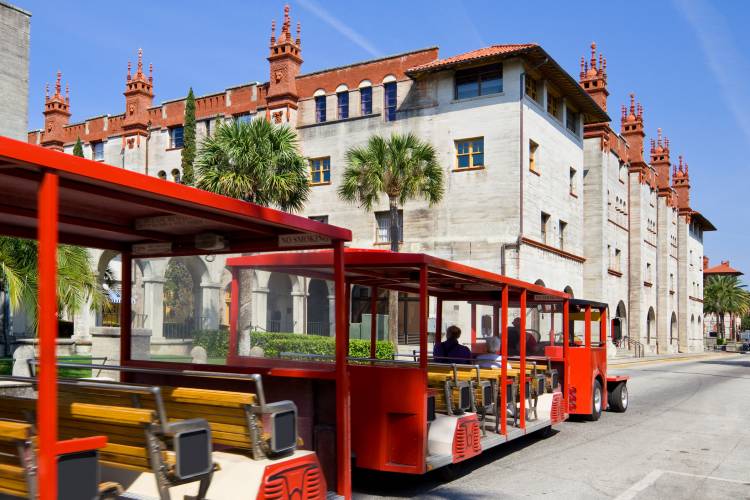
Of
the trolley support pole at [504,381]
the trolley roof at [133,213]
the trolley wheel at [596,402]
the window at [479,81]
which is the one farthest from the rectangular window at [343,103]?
the trolley roof at [133,213]

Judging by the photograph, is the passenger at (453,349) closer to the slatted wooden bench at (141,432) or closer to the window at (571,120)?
the slatted wooden bench at (141,432)

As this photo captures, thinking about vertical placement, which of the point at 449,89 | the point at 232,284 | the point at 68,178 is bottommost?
the point at 232,284

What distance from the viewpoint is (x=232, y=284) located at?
786 cm

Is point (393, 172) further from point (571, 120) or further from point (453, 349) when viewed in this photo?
point (453, 349)

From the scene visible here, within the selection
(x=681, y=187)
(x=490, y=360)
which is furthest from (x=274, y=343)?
(x=681, y=187)

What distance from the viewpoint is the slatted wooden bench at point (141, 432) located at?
4.68 meters

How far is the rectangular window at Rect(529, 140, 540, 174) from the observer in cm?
3731

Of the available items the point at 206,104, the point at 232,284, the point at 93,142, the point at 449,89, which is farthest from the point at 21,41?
the point at 93,142

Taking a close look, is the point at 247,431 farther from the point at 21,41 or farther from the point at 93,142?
the point at 93,142

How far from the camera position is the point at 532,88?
124 ft

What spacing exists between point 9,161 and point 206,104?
1769 inches

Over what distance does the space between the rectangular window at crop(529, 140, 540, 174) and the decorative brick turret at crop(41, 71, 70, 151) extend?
3494 cm

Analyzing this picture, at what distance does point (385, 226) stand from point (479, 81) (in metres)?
8.72

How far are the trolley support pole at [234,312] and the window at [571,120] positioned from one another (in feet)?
121
